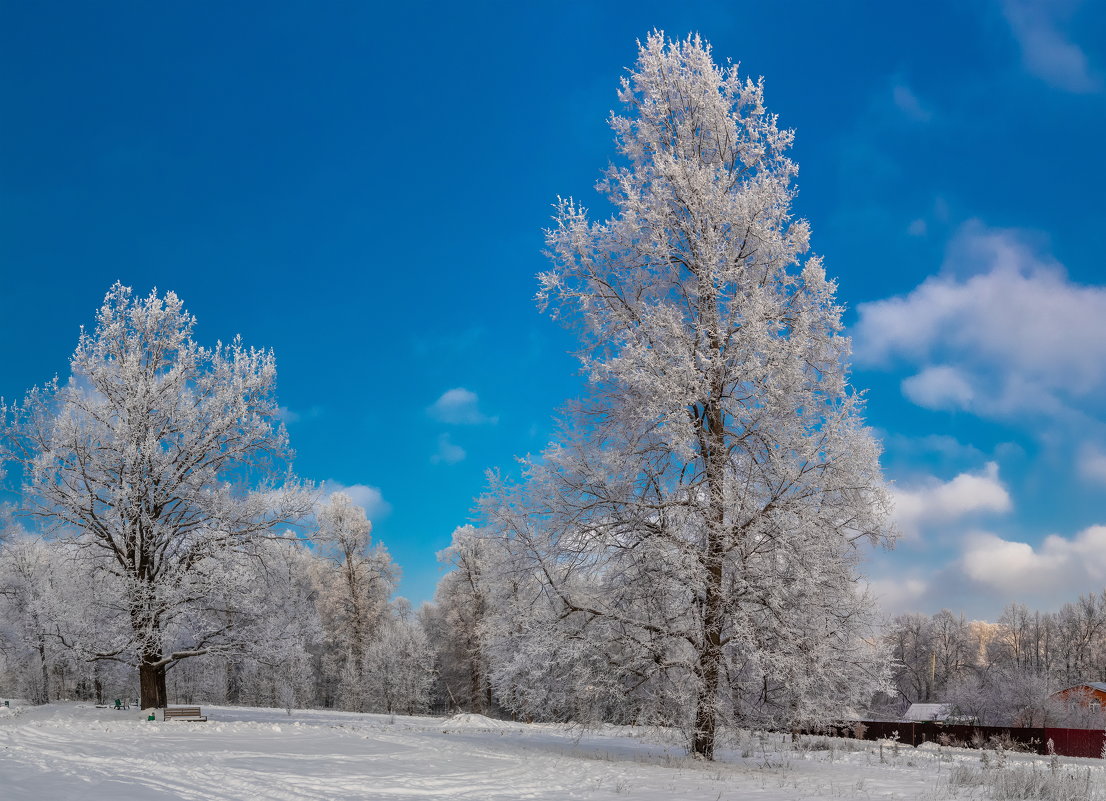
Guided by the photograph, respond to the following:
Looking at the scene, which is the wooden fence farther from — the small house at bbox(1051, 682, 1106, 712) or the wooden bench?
the wooden bench

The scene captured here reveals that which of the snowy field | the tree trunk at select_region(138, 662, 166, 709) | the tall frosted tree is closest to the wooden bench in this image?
the tree trunk at select_region(138, 662, 166, 709)

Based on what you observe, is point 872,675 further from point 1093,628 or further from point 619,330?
point 1093,628

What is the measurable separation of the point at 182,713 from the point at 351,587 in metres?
31.9

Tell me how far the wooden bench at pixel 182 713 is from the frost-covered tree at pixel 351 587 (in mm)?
30038

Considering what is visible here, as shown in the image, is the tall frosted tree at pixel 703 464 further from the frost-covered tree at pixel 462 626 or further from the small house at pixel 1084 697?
the small house at pixel 1084 697

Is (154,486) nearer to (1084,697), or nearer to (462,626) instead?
(462,626)

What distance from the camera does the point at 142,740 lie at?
1455 centimetres

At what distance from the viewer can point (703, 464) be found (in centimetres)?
1341

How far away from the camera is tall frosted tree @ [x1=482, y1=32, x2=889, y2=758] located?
40.3 feet

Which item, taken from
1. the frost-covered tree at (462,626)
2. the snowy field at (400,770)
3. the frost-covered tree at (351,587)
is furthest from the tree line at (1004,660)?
the snowy field at (400,770)

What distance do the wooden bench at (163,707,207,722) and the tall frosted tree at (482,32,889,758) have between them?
434 inches

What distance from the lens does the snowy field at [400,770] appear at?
8795mm

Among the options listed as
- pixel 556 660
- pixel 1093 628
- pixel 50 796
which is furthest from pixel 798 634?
pixel 1093 628

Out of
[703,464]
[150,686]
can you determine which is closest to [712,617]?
[703,464]
